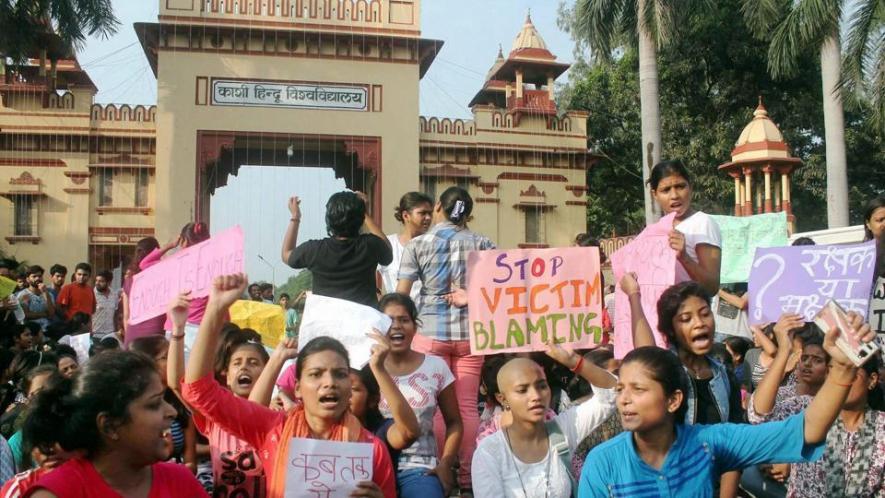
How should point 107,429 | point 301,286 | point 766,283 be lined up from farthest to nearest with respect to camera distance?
point 301,286 < point 766,283 < point 107,429

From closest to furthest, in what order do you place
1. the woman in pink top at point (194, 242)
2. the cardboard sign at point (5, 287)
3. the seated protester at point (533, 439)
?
the seated protester at point (533, 439)
the woman in pink top at point (194, 242)
the cardboard sign at point (5, 287)

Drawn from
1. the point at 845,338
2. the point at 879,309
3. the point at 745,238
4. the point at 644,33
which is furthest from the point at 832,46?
the point at 845,338

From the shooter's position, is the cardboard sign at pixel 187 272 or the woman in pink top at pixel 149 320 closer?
the cardboard sign at pixel 187 272

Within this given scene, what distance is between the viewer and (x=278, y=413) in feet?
11.2

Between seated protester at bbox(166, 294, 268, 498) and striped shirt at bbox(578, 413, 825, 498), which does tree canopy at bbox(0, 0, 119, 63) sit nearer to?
seated protester at bbox(166, 294, 268, 498)

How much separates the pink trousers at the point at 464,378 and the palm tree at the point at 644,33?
1110 centimetres

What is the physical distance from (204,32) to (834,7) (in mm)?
16254

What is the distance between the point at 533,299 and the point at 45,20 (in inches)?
804

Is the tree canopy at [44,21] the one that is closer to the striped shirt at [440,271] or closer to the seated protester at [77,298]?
the seated protester at [77,298]

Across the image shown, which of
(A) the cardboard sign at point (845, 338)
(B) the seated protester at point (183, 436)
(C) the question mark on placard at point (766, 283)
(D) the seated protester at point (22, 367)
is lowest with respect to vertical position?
(B) the seated protester at point (183, 436)

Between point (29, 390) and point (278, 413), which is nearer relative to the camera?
point (278, 413)

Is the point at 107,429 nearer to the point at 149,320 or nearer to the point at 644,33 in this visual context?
the point at 149,320

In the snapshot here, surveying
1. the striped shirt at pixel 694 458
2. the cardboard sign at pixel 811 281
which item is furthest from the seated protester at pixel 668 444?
the cardboard sign at pixel 811 281

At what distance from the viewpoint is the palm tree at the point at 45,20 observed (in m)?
18.6
